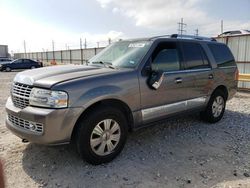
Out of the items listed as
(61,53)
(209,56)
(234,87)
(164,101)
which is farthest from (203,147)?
(61,53)

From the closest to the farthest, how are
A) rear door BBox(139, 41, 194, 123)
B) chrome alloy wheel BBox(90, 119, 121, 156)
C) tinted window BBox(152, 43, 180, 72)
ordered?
chrome alloy wheel BBox(90, 119, 121, 156)
rear door BBox(139, 41, 194, 123)
tinted window BBox(152, 43, 180, 72)

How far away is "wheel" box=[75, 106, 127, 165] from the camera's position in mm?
3483

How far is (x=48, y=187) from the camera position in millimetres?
3168

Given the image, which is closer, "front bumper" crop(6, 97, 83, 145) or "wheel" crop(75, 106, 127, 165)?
"front bumper" crop(6, 97, 83, 145)

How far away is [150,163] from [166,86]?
1.37 meters

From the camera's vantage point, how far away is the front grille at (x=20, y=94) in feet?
11.5

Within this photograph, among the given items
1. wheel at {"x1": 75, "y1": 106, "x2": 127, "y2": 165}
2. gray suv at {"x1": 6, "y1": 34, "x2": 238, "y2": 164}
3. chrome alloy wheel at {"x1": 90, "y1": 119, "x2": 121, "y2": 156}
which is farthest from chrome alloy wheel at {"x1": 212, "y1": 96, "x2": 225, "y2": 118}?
chrome alloy wheel at {"x1": 90, "y1": 119, "x2": 121, "y2": 156}

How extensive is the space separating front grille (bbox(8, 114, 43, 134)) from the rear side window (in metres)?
4.19

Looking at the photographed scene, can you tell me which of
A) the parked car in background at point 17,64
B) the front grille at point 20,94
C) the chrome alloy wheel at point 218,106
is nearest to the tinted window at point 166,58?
the chrome alloy wheel at point 218,106

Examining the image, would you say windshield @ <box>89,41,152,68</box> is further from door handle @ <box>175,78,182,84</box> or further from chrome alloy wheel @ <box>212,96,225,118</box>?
chrome alloy wheel @ <box>212,96,225,118</box>

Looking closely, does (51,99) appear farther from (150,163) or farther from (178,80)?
(178,80)

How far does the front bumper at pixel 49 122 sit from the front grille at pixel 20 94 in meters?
0.13

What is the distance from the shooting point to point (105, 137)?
3717 millimetres

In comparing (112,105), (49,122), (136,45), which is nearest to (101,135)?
(112,105)
